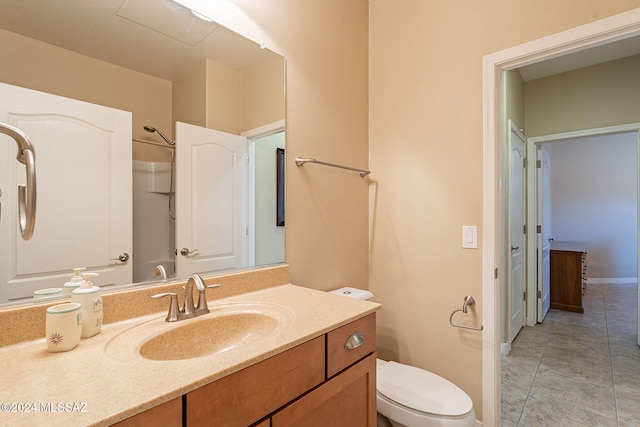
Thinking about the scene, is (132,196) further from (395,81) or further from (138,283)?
(395,81)

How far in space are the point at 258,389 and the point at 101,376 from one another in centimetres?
34

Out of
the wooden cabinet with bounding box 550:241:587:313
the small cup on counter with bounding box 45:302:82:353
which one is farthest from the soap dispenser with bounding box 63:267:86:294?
the wooden cabinet with bounding box 550:241:587:313

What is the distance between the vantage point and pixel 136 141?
1.08 meters

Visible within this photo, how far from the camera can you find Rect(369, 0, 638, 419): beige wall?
1.65m

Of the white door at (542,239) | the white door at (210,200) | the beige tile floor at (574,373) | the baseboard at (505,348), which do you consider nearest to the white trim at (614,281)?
the beige tile floor at (574,373)

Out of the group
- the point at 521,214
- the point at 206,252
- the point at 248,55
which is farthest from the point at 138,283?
the point at 521,214

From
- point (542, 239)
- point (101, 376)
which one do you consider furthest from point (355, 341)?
point (542, 239)

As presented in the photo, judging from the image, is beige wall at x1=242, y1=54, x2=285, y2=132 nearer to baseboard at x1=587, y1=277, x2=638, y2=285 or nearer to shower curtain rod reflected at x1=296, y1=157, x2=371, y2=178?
shower curtain rod reflected at x1=296, y1=157, x2=371, y2=178

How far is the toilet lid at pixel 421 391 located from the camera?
1.28 m

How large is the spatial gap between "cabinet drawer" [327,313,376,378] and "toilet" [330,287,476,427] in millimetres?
424

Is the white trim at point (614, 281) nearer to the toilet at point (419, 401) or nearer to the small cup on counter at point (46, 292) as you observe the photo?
the toilet at point (419, 401)

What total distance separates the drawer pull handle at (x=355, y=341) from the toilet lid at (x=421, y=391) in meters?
0.50

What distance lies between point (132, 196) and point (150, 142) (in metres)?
0.21

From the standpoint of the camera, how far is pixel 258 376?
0.74m
